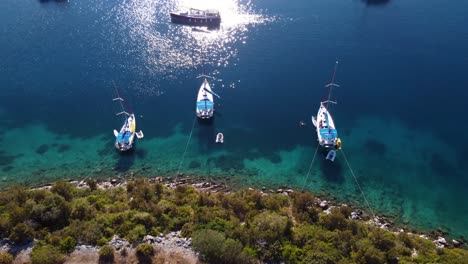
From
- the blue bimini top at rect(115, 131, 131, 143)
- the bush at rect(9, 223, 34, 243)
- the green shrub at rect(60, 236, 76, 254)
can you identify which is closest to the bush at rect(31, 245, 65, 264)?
the green shrub at rect(60, 236, 76, 254)

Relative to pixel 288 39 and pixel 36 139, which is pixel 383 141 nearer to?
pixel 288 39

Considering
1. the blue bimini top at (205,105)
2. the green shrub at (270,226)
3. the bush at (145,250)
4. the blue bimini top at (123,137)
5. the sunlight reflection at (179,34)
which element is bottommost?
the bush at (145,250)

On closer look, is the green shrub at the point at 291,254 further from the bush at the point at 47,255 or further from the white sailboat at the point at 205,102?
the white sailboat at the point at 205,102

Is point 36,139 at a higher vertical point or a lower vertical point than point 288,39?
lower

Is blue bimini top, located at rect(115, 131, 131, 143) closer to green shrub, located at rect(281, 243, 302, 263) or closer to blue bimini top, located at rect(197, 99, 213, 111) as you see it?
blue bimini top, located at rect(197, 99, 213, 111)

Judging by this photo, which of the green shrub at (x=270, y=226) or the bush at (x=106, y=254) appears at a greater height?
the green shrub at (x=270, y=226)

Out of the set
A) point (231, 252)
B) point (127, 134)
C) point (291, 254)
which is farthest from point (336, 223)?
point (127, 134)

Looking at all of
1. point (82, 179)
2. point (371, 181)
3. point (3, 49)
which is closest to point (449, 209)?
point (371, 181)

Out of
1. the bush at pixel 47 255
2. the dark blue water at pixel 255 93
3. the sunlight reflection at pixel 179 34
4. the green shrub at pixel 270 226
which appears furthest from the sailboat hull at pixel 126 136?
the green shrub at pixel 270 226
